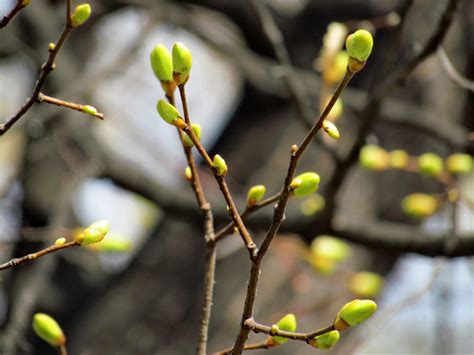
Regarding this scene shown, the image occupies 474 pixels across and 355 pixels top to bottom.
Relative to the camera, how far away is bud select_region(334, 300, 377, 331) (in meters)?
0.60

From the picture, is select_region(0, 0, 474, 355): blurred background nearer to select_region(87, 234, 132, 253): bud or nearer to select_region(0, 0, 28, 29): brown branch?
select_region(87, 234, 132, 253): bud

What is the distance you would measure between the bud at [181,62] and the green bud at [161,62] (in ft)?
0.15

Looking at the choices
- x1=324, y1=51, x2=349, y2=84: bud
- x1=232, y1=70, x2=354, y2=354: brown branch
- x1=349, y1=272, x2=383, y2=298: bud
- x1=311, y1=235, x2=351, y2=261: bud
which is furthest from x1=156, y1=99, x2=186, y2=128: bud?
x1=349, y1=272, x2=383, y2=298: bud

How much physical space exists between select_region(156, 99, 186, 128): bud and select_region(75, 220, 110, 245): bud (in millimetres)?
120

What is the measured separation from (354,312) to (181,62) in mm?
247

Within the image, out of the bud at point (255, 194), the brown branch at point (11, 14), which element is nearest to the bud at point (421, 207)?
the bud at point (255, 194)

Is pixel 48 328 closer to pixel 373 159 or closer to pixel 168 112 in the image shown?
pixel 168 112

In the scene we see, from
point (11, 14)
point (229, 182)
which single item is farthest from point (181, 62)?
point (229, 182)

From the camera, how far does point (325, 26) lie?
85.7 inches

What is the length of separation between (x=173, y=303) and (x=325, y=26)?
92 cm

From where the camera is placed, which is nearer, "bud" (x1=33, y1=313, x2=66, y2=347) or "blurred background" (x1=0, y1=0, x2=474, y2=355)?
"bud" (x1=33, y1=313, x2=66, y2=347)

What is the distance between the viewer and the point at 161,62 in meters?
0.65

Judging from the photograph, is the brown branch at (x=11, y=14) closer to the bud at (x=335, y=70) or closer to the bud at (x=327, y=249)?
the bud at (x=335, y=70)

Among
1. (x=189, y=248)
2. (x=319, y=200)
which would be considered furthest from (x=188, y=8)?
(x=319, y=200)
